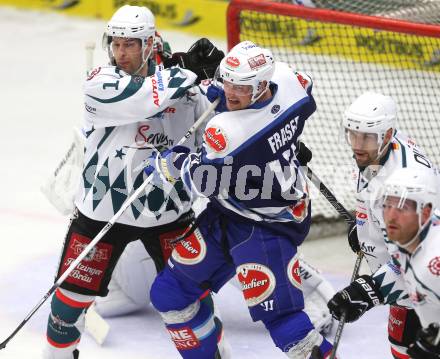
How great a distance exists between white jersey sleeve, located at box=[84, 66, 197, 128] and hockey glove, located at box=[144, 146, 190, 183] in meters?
0.15

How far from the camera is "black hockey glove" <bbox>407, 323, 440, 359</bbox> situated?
337 cm

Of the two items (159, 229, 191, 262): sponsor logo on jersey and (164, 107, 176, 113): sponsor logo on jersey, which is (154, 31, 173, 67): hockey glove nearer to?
(164, 107, 176, 113): sponsor logo on jersey

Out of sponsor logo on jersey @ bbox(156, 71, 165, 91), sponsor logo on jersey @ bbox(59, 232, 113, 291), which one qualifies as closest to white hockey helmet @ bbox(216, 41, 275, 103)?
sponsor logo on jersey @ bbox(156, 71, 165, 91)

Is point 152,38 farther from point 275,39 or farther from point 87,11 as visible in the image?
point 87,11

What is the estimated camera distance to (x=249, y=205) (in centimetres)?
410

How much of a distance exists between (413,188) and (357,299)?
574mm

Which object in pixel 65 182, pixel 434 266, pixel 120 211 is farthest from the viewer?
pixel 65 182

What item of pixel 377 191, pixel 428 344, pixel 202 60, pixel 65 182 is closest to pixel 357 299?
pixel 377 191

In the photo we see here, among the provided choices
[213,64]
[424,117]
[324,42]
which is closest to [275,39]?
[324,42]

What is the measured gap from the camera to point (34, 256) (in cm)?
575

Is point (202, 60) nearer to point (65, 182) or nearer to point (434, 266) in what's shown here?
point (65, 182)

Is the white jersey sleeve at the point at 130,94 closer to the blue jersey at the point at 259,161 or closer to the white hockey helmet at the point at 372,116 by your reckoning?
the blue jersey at the point at 259,161

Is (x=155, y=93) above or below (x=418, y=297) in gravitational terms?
above

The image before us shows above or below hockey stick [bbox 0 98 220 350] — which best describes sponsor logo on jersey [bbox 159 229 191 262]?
below
